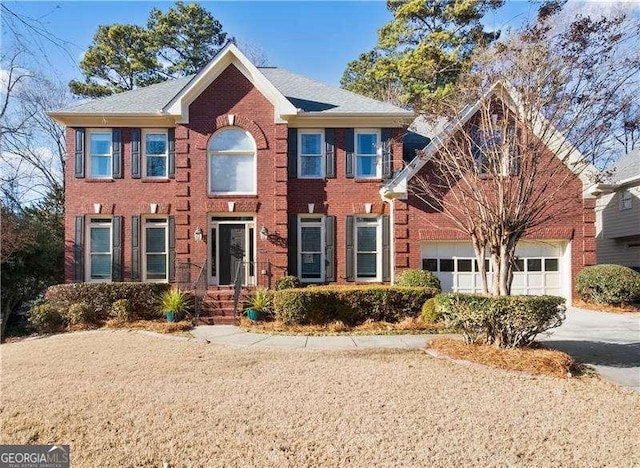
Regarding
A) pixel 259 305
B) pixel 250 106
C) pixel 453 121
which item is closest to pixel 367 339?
pixel 259 305

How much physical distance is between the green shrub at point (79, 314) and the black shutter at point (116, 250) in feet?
9.06

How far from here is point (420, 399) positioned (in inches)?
205

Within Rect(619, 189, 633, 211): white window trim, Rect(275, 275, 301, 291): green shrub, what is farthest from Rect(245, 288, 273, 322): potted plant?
Rect(619, 189, 633, 211): white window trim

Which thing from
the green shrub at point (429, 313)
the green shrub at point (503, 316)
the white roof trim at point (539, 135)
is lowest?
the green shrub at point (429, 313)

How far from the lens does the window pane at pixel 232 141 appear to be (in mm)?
14070

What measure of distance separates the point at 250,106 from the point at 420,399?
37.3ft

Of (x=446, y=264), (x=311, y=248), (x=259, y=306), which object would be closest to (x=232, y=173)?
(x=311, y=248)

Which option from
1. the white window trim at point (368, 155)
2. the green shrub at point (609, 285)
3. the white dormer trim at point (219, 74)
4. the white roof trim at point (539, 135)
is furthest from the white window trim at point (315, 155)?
the green shrub at point (609, 285)

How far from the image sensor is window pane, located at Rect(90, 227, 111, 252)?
1447cm

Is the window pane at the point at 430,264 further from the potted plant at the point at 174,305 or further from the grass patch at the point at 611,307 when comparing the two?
the potted plant at the point at 174,305

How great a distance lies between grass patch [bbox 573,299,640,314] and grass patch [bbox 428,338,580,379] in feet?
24.9

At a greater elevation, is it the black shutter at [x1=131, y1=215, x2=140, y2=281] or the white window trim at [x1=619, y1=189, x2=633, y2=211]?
the white window trim at [x1=619, y1=189, x2=633, y2=211]

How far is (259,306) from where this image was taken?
11.3 meters

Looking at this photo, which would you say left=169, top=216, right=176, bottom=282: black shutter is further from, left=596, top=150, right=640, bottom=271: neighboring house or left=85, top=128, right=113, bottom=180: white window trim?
left=596, top=150, right=640, bottom=271: neighboring house
